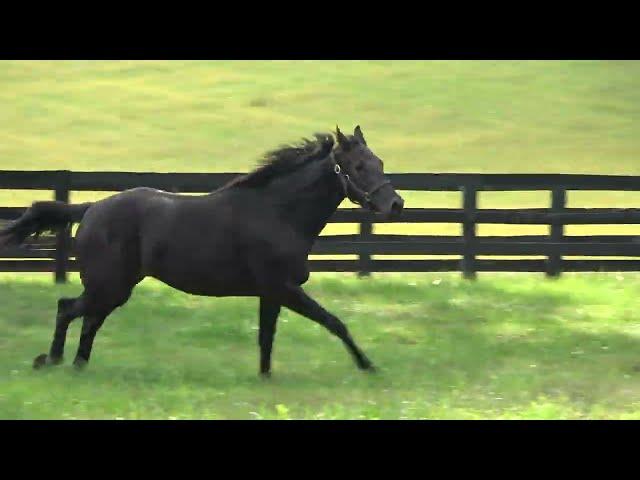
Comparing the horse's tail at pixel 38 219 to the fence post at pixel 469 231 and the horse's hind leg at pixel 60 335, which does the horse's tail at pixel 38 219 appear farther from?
the fence post at pixel 469 231

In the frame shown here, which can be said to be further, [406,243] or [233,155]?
[233,155]

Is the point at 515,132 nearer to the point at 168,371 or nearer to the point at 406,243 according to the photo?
the point at 406,243

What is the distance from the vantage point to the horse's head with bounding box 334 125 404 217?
872cm

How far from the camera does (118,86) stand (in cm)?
3831

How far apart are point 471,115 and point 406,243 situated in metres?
22.2

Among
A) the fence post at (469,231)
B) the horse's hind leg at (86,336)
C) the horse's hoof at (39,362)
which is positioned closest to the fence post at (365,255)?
the fence post at (469,231)

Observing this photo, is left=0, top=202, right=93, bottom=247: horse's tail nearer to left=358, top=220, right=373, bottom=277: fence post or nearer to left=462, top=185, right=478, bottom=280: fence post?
left=358, top=220, right=373, bottom=277: fence post

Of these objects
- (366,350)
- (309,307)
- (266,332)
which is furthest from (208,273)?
(366,350)

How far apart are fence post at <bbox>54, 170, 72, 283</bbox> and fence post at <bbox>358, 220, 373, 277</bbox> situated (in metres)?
3.38

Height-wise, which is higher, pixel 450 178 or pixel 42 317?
pixel 450 178

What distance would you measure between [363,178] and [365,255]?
5.25m

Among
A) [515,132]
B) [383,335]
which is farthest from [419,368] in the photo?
[515,132]

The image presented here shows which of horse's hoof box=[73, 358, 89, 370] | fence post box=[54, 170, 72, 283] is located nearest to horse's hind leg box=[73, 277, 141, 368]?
horse's hoof box=[73, 358, 89, 370]

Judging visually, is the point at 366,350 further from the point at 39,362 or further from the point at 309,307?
the point at 39,362
